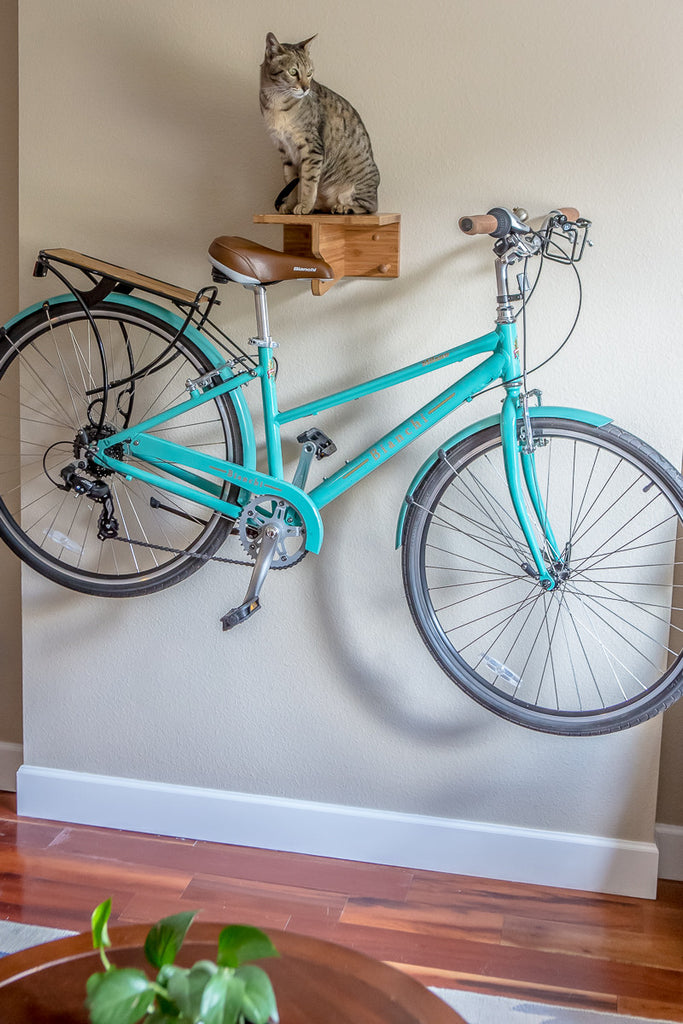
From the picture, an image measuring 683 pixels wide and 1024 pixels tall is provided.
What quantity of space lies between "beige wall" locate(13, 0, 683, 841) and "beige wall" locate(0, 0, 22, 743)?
0.14 meters

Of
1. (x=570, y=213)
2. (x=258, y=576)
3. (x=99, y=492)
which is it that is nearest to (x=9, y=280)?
(x=99, y=492)

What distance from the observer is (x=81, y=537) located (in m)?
2.32

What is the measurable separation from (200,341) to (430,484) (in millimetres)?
570

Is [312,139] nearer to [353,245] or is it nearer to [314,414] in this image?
[353,245]

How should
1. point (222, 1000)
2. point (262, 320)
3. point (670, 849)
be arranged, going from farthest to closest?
1. point (670, 849)
2. point (262, 320)
3. point (222, 1000)

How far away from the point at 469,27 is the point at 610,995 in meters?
1.88

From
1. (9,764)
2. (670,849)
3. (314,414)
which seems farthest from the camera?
(9,764)

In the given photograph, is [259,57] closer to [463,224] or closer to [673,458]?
[463,224]

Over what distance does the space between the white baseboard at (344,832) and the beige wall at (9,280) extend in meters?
0.21

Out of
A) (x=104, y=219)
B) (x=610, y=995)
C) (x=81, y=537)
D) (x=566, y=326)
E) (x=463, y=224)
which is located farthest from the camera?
(x=81, y=537)

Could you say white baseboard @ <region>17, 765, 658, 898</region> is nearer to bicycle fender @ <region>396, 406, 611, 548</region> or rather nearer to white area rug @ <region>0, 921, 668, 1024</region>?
white area rug @ <region>0, 921, 668, 1024</region>

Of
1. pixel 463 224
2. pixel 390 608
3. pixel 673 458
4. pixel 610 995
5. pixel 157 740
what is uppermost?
pixel 463 224

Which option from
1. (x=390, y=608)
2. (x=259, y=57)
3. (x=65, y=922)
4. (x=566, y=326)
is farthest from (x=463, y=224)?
(x=65, y=922)

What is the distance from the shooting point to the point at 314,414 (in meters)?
2.07
